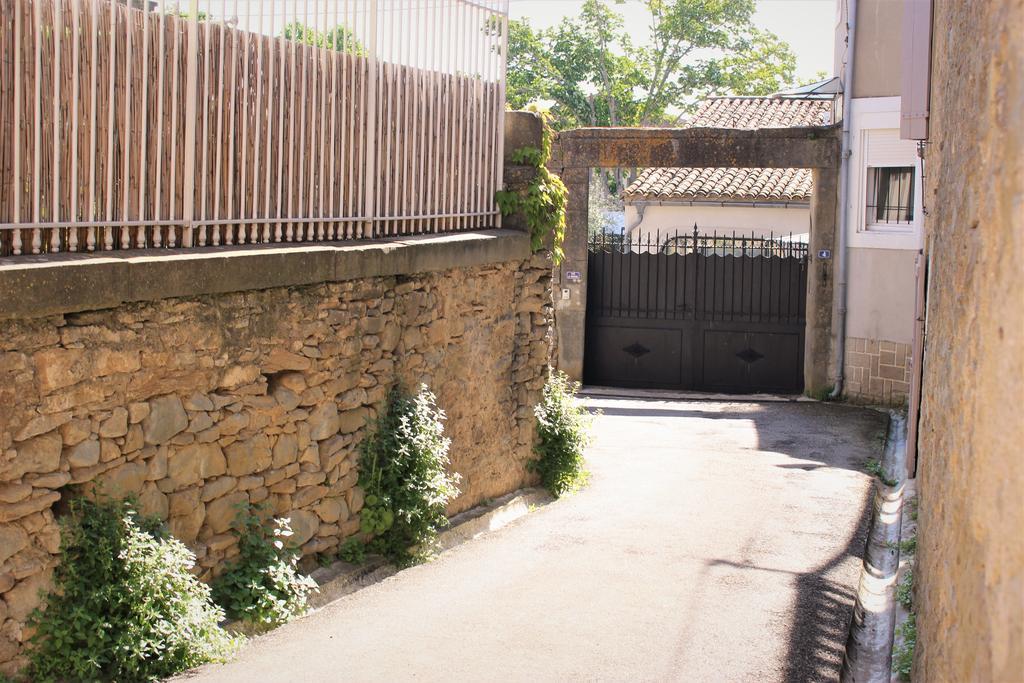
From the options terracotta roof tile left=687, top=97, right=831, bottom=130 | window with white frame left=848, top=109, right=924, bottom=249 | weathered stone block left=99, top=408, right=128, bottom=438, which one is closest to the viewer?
weathered stone block left=99, top=408, right=128, bottom=438

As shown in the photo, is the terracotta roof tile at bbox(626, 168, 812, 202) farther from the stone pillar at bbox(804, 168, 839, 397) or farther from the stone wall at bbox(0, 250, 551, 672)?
the stone wall at bbox(0, 250, 551, 672)

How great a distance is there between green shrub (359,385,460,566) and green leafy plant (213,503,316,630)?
0.83 m

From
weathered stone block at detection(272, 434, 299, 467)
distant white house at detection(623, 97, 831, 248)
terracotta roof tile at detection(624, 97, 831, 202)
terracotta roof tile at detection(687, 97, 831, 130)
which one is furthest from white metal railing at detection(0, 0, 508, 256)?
terracotta roof tile at detection(687, 97, 831, 130)

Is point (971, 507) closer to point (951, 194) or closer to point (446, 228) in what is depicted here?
point (951, 194)

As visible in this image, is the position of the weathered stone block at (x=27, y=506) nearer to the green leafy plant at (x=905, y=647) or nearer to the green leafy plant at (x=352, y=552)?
the green leafy plant at (x=352, y=552)

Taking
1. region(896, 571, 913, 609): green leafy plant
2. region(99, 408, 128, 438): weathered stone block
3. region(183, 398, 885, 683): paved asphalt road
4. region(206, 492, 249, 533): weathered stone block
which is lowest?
region(183, 398, 885, 683): paved asphalt road

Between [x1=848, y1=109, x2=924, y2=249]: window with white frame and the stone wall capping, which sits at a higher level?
[x1=848, y1=109, x2=924, y2=249]: window with white frame

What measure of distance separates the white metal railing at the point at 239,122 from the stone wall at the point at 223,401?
0.49 meters

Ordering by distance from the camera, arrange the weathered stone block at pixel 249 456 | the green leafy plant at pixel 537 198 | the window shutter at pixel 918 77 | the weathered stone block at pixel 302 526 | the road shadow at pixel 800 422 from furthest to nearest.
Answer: the road shadow at pixel 800 422 < the green leafy plant at pixel 537 198 < the window shutter at pixel 918 77 < the weathered stone block at pixel 302 526 < the weathered stone block at pixel 249 456

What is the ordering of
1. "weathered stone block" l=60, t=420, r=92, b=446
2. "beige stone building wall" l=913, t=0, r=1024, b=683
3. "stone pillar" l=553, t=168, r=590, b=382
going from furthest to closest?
"stone pillar" l=553, t=168, r=590, b=382, "weathered stone block" l=60, t=420, r=92, b=446, "beige stone building wall" l=913, t=0, r=1024, b=683

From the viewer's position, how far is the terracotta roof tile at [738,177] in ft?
73.9

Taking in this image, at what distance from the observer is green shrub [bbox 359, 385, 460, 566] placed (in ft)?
23.8

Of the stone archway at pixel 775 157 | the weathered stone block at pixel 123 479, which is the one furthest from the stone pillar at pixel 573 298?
the weathered stone block at pixel 123 479

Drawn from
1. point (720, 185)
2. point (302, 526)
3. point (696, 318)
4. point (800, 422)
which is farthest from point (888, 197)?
point (302, 526)
